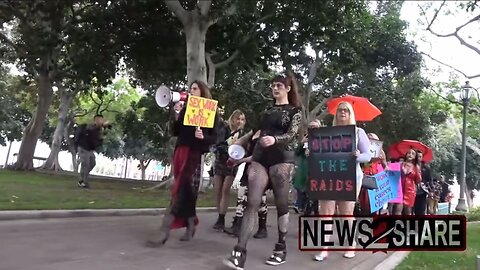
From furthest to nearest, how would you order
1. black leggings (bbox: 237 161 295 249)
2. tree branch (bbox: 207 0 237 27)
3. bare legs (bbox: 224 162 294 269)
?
tree branch (bbox: 207 0 237 27), black leggings (bbox: 237 161 295 249), bare legs (bbox: 224 162 294 269)

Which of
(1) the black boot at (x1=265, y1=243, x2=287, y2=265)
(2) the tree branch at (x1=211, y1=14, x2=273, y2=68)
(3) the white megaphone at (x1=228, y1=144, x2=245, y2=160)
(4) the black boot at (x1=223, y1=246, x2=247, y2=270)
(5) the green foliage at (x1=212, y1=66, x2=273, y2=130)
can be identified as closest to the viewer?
(4) the black boot at (x1=223, y1=246, x2=247, y2=270)

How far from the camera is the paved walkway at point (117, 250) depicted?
5001 millimetres

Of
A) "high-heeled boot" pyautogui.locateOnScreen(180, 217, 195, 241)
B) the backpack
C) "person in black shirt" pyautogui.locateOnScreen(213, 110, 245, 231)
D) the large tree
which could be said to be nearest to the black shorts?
"person in black shirt" pyautogui.locateOnScreen(213, 110, 245, 231)

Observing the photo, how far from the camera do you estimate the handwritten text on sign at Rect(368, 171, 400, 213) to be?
707 centimetres

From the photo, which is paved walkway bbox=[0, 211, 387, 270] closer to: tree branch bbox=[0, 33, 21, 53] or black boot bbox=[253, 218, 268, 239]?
black boot bbox=[253, 218, 268, 239]

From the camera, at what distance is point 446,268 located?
19.0 feet

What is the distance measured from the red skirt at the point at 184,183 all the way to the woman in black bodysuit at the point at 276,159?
1027 mm

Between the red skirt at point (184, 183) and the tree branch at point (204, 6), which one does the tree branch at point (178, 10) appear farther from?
the red skirt at point (184, 183)

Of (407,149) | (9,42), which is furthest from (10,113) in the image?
(407,149)

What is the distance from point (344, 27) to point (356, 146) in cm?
1200

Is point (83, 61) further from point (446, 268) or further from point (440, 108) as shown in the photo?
point (440, 108)

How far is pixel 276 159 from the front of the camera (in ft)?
17.2

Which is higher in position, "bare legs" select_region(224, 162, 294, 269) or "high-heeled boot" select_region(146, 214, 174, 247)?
"bare legs" select_region(224, 162, 294, 269)

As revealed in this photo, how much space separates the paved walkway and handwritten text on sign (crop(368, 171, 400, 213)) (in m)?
0.79
